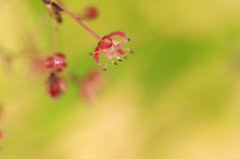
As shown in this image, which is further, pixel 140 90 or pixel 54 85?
pixel 140 90

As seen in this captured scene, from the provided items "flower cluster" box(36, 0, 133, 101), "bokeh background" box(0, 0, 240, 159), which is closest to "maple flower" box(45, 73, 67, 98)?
"flower cluster" box(36, 0, 133, 101)

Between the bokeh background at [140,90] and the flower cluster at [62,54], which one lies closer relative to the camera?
the flower cluster at [62,54]

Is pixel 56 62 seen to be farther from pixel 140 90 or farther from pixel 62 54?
pixel 140 90

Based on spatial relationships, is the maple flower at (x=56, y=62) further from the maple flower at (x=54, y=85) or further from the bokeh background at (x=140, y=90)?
the bokeh background at (x=140, y=90)

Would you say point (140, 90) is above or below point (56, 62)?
above

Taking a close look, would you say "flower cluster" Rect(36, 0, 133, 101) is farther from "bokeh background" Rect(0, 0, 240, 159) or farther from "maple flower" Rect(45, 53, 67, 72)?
"bokeh background" Rect(0, 0, 240, 159)

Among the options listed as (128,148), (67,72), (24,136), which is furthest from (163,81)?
(24,136)

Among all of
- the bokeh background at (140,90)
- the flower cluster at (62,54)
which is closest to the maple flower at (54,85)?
the flower cluster at (62,54)

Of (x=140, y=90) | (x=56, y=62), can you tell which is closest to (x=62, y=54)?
(x=56, y=62)
